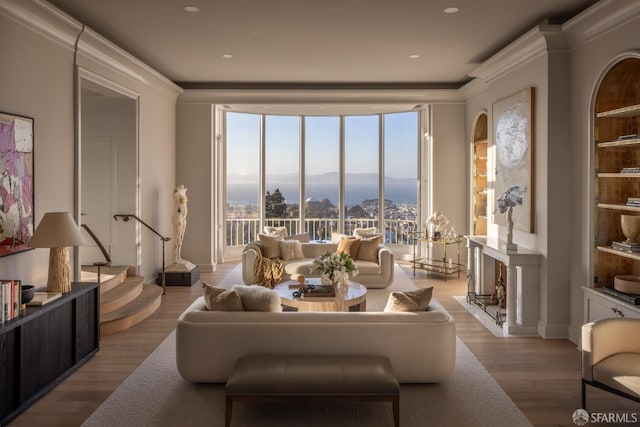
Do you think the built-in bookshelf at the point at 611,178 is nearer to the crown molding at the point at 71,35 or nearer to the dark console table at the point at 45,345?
Result: the dark console table at the point at 45,345

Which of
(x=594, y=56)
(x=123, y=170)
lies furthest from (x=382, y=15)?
(x=123, y=170)

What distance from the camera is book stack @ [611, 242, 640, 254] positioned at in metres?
4.25

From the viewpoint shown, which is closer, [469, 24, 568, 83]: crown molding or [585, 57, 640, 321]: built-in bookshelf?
[585, 57, 640, 321]: built-in bookshelf

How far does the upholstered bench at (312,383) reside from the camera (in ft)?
10.1

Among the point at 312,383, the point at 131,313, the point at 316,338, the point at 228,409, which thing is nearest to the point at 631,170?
the point at 316,338

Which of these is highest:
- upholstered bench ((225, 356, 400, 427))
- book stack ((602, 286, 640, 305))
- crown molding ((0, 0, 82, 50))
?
crown molding ((0, 0, 82, 50))

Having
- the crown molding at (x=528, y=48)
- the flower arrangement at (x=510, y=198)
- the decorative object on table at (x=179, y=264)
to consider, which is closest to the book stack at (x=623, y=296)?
the flower arrangement at (x=510, y=198)

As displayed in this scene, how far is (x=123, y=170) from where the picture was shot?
6.99 metres

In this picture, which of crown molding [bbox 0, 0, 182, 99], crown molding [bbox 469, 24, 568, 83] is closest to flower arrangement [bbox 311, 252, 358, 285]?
crown molding [bbox 469, 24, 568, 83]

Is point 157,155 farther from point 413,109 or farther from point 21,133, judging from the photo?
point 413,109

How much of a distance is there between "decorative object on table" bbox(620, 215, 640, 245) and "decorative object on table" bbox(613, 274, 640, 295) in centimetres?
33

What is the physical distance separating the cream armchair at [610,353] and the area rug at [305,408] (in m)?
0.56

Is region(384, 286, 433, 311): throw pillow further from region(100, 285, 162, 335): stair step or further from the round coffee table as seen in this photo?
region(100, 285, 162, 335): stair step

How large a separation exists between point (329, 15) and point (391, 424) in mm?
3794
